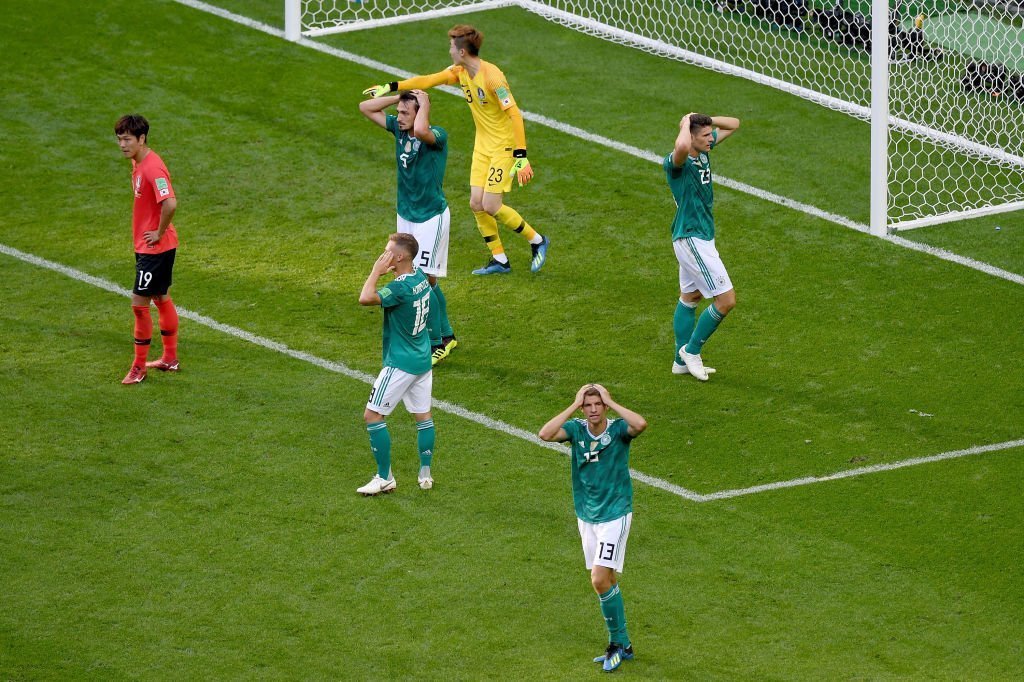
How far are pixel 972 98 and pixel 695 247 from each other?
593 cm

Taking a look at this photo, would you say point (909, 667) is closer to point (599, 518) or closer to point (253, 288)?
point (599, 518)

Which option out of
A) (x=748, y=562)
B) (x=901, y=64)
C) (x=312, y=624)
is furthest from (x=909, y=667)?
(x=901, y=64)

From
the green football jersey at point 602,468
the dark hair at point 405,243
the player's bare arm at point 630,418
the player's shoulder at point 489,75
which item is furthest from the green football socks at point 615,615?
the player's shoulder at point 489,75

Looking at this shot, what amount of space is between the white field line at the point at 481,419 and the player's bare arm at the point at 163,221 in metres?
1.50

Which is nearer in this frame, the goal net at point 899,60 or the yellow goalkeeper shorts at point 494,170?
the yellow goalkeeper shorts at point 494,170

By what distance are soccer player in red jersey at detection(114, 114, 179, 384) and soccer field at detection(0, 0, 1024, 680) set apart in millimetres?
514

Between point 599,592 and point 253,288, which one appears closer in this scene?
point 599,592

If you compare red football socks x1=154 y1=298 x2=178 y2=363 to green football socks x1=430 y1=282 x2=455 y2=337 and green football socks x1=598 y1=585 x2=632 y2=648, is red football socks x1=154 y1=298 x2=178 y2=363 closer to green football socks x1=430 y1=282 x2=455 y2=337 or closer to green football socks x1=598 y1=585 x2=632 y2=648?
green football socks x1=430 y1=282 x2=455 y2=337

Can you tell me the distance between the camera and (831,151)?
17547mm

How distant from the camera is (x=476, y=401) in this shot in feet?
42.5

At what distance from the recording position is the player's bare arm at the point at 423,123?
12.8m

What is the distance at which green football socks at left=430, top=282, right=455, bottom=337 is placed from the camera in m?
13.3

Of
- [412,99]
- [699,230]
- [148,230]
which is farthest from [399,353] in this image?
[699,230]

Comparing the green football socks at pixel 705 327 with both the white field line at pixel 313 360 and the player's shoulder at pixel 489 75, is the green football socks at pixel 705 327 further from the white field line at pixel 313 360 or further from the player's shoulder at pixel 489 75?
the player's shoulder at pixel 489 75
